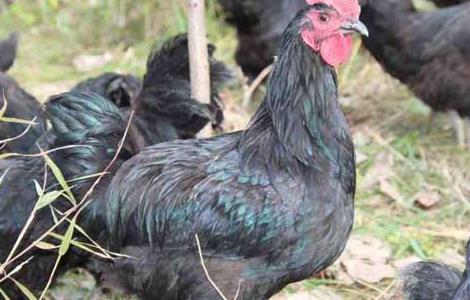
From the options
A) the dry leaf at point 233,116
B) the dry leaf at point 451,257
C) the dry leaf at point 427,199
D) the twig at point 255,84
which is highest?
the twig at point 255,84

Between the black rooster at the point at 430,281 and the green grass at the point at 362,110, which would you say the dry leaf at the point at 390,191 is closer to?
the green grass at the point at 362,110

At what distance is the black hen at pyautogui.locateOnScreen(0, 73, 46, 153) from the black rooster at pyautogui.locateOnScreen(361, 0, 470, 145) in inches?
81.1

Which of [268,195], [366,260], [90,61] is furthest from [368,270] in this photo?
[90,61]

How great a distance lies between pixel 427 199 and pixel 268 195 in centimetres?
194

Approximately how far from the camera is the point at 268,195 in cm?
329

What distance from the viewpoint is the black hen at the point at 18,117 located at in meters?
4.03

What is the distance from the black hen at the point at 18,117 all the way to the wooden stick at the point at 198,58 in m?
0.65

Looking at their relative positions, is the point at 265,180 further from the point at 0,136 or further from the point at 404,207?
the point at 404,207

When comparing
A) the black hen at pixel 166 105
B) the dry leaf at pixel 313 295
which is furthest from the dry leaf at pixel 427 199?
the black hen at pixel 166 105

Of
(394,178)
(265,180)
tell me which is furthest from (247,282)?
(394,178)

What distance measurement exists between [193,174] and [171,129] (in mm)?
582

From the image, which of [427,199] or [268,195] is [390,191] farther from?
[268,195]

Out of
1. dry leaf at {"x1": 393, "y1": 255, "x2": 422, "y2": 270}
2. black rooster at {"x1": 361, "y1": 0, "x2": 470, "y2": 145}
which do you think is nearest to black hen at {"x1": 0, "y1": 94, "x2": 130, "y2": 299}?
dry leaf at {"x1": 393, "y1": 255, "x2": 422, "y2": 270}

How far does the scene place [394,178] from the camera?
5230 mm
